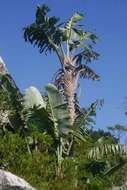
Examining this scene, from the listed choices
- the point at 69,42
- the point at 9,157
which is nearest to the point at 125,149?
the point at 9,157

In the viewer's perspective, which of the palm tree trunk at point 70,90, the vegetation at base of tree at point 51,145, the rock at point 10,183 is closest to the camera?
the rock at point 10,183

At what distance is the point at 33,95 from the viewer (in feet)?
62.5

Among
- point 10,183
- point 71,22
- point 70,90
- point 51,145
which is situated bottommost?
point 10,183

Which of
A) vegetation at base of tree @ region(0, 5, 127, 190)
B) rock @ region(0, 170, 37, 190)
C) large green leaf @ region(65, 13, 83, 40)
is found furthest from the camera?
large green leaf @ region(65, 13, 83, 40)

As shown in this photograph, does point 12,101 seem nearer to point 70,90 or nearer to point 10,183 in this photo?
point 70,90

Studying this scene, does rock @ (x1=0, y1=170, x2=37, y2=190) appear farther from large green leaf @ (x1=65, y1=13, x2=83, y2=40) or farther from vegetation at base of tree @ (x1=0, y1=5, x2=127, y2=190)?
large green leaf @ (x1=65, y1=13, x2=83, y2=40)

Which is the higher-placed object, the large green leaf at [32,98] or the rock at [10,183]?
the large green leaf at [32,98]

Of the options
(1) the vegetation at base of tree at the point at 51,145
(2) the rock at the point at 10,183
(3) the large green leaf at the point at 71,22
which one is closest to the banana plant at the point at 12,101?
(1) the vegetation at base of tree at the point at 51,145

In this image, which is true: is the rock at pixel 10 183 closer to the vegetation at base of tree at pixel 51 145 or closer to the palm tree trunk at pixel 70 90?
the vegetation at base of tree at pixel 51 145

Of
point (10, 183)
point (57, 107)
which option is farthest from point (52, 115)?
point (10, 183)

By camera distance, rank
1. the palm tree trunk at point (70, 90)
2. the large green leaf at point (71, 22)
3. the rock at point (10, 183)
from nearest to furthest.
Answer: the rock at point (10, 183) < the palm tree trunk at point (70, 90) < the large green leaf at point (71, 22)

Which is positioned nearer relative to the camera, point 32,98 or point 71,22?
point 32,98

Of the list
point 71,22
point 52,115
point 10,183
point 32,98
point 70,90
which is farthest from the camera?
point 71,22

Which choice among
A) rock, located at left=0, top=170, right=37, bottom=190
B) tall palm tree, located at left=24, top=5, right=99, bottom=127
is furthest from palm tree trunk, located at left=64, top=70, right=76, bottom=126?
rock, located at left=0, top=170, right=37, bottom=190
